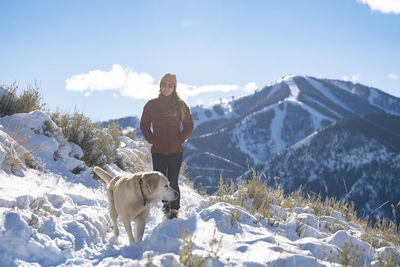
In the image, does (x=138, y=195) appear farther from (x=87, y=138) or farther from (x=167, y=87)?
(x=87, y=138)

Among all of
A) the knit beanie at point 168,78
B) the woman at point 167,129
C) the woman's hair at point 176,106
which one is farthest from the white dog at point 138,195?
→ the knit beanie at point 168,78

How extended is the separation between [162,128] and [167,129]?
0.27 feet

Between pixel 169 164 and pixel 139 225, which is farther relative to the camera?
pixel 169 164

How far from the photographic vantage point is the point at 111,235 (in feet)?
13.5

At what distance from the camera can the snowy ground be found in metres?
2.85

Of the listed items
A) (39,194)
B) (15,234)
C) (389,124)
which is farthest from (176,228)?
(389,124)

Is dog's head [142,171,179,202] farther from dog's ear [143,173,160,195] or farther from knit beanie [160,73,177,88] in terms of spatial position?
knit beanie [160,73,177,88]

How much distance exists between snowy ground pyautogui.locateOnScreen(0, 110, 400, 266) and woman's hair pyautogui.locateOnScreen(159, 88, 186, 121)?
1.57 metres

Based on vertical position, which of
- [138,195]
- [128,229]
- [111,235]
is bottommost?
[111,235]

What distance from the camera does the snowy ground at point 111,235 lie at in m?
2.85

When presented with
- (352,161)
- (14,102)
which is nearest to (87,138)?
(14,102)

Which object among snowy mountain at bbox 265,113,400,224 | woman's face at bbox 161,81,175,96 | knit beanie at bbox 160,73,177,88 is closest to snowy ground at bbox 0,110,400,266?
woman's face at bbox 161,81,175,96

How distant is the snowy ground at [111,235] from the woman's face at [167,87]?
1.97 m

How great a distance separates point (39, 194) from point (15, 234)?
4.19 feet
